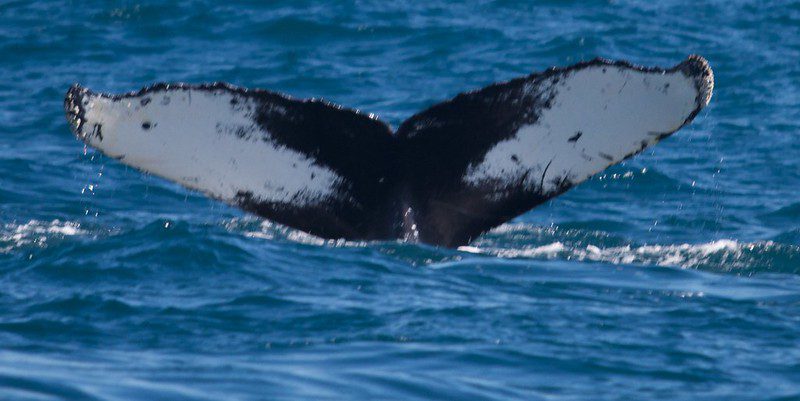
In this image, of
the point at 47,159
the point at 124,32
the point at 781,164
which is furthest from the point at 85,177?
the point at 124,32

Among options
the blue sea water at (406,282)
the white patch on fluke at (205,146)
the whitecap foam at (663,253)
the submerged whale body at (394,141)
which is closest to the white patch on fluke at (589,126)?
the submerged whale body at (394,141)

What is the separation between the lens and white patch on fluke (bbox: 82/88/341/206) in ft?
25.3

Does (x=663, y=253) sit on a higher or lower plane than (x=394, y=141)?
lower

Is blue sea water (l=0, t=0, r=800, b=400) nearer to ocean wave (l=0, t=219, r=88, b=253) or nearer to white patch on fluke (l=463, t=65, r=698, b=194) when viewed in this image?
ocean wave (l=0, t=219, r=88, b=253)

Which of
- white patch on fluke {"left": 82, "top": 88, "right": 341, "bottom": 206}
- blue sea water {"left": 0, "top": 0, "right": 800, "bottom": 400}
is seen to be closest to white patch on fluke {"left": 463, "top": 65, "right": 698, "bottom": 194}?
blue sea water {"left": 0, "top": 0, "right": 800, "bottom": 400}

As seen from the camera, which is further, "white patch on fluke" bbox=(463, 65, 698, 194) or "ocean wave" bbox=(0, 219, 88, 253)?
"ocean wave" bbox=(0, 219, 88, 253)

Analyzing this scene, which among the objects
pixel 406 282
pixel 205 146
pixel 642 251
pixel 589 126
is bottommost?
pixel 642 251

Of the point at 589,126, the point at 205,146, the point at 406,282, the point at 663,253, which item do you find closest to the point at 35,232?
the point at 205,146

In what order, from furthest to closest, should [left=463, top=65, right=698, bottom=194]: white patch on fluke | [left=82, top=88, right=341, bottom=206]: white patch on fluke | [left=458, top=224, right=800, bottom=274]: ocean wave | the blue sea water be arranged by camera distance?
1. [left=458, top=224, right=800, bottom=274]: ocean wave
2. [left=82, top=88, right=341, bottom=206]: white patch on fluke
3. [left=463, top=65, right=698, bottom=194]: white patch on fluke
4. the blue sea water

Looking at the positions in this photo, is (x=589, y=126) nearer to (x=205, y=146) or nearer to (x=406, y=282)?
(x=406, y=282)

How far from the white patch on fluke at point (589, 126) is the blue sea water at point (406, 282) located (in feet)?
2.18

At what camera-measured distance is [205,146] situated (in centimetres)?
796

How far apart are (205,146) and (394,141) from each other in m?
1.00

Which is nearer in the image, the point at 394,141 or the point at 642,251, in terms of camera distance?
the point at 394,141
